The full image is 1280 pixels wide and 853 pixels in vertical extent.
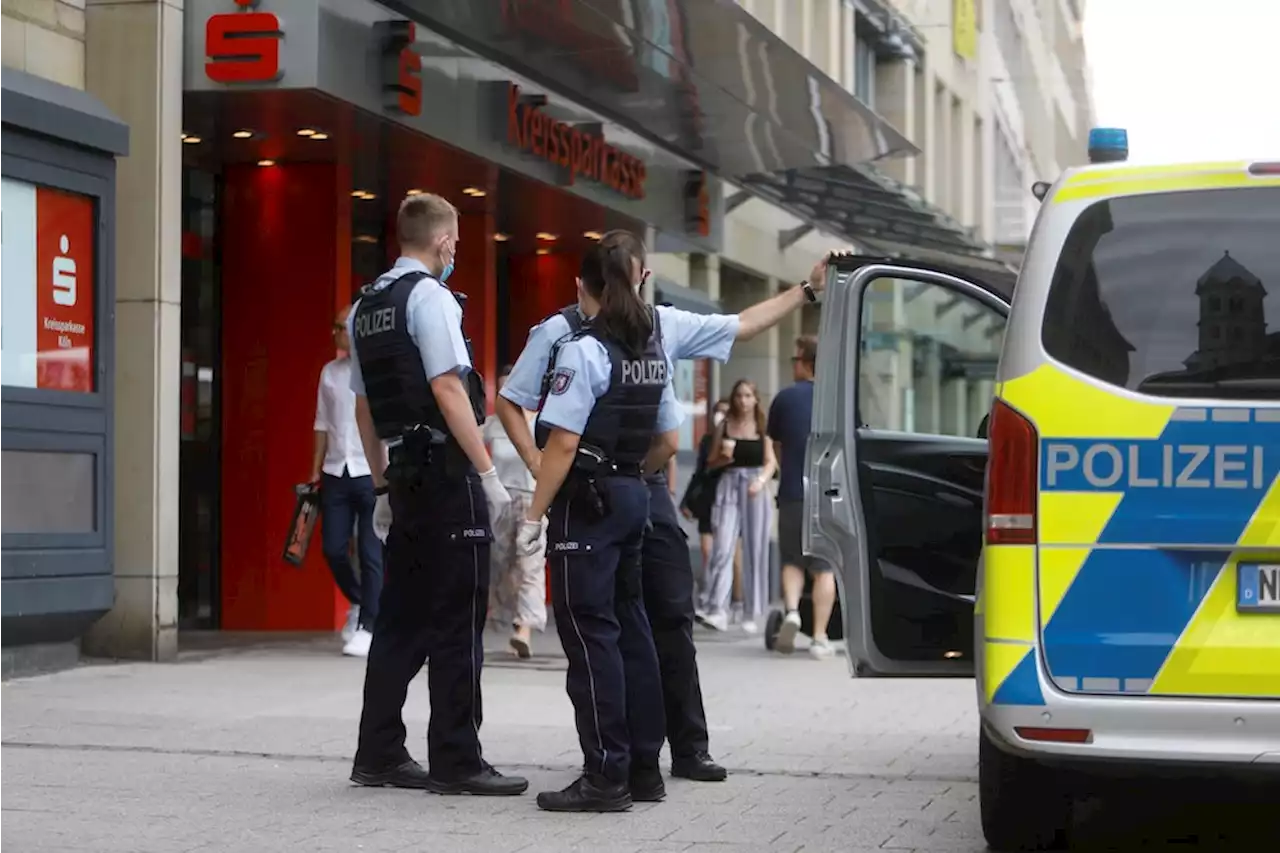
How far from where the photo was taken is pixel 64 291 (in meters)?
10.9

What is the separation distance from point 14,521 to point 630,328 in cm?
449

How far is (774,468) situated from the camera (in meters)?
15.6

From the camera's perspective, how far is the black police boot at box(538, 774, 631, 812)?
697 centimetres

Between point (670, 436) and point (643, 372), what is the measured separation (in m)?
0.45

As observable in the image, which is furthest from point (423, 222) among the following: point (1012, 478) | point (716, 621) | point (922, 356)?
point (922, 356)

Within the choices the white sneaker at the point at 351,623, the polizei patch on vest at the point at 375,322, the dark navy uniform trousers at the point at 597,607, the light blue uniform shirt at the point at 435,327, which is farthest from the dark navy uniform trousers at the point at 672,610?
the white sneaker at the point at 351,623

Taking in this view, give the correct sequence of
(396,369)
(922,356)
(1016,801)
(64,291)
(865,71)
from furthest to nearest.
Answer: (922,356) < (865,71) < (64,291) < (396,369) < (1016,801)

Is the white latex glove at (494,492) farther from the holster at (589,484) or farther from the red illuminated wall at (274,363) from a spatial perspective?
the red illuminated wall at (274,363)

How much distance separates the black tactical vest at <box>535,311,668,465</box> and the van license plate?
231cm

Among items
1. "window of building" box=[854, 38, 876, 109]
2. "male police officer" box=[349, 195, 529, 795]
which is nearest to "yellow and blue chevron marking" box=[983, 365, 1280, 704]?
"male police officer" box=[349, 195, 529, 795]

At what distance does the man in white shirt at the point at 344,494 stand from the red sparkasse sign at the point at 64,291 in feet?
5.19

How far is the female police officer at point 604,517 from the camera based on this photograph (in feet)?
23.0

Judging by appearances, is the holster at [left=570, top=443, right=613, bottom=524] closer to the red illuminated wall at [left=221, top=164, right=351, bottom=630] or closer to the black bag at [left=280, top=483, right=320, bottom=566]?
the black bag at [left=280, top=483, right=320, bottom=566]

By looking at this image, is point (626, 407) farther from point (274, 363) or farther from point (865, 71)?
point (865, 71)
